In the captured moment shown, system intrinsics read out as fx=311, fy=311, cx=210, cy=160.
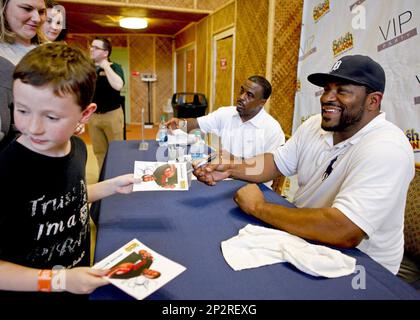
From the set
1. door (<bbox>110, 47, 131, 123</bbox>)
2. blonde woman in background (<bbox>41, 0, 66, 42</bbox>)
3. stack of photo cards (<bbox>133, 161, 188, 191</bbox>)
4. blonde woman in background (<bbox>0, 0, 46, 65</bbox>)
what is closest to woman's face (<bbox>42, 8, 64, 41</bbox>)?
blonde woman in background (<bbox>41, 0, 66, 42</bbox>)

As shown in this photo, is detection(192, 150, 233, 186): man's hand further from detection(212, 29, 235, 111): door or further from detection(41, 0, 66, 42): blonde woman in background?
detection(212, 29, 235, 111): door

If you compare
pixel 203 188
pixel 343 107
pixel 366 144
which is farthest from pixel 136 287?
pixel 343 107

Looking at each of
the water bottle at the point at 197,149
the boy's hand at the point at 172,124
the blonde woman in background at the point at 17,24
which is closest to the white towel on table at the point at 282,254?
the water bottle at the point at 197,149

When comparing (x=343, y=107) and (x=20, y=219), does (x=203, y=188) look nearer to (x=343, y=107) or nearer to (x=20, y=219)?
Answer: (x=343, y=107)

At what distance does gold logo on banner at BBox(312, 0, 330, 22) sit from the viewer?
3.01 m

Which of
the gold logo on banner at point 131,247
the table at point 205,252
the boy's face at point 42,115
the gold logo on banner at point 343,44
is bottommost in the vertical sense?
the table at point 205,252

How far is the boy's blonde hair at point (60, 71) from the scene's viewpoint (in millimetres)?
833

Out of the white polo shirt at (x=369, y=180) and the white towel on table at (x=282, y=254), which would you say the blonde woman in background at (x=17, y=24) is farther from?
the white polo shirt at (x=369, y=180)

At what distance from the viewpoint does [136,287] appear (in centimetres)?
77

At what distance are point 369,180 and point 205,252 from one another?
0.66m

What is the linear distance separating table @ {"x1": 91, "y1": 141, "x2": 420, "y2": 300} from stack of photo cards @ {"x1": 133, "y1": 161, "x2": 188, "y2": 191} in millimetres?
112

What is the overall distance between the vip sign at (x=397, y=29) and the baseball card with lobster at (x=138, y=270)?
6.99ft

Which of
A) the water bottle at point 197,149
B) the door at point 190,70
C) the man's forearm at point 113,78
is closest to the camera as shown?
the water bottle at point 197,149

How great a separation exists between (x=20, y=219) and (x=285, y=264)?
78 cm
